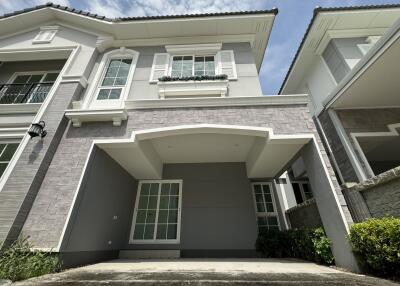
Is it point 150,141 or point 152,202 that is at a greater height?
point 150,141

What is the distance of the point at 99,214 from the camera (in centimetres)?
560

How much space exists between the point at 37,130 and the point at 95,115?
1.44 metres

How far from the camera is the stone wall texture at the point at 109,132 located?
4.55m

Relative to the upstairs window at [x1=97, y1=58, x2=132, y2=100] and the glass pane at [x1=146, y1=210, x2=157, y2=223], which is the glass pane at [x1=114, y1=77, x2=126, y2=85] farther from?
the glass pane at [x1=146, y1=210, x2=157, y2=223]

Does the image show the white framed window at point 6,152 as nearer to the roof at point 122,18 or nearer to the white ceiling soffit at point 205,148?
the white ceiling soffit at point 205,148

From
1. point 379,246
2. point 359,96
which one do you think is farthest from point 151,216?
point 359,96

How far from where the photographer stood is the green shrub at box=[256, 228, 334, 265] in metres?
4.59

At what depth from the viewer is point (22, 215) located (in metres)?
4.46

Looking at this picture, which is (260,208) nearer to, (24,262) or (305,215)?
(305,215)

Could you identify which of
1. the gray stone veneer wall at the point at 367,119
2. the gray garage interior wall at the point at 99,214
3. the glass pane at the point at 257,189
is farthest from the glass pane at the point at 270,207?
the gray garage interior wall at the point at 99,214

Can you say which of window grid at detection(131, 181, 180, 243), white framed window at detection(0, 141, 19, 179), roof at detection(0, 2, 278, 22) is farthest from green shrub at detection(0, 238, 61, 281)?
roof at detection(0, 2, 278, 22)

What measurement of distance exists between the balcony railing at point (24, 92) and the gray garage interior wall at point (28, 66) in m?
1.17

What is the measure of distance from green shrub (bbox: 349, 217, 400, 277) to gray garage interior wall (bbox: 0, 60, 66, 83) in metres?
11.3

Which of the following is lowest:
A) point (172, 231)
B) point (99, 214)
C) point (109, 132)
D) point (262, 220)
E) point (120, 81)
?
point (172, 231)
